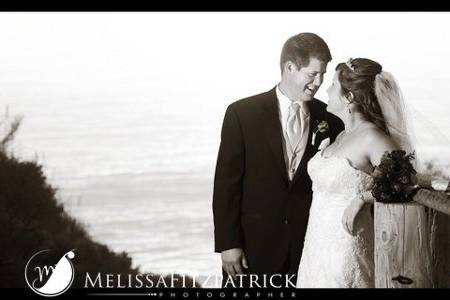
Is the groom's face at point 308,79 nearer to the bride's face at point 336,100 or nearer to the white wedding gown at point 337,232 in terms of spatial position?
the bride's face at point 336,100

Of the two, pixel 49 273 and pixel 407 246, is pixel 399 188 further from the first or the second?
pixel 49 273

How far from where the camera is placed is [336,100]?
12.2ft

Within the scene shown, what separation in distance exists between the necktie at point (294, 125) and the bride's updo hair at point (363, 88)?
11.6 inches

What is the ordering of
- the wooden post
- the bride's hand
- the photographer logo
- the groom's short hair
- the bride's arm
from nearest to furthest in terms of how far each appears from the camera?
the wooden post → the bride's hand → the bride's arm → the groom's short hair → the photographer logo

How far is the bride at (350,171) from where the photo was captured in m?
3.55

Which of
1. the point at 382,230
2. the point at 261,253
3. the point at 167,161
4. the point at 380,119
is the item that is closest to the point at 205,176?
the point at 167,161

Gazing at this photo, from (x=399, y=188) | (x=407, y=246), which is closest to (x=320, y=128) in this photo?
(x=399, y=188)

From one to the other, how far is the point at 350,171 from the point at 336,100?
0.36 metres

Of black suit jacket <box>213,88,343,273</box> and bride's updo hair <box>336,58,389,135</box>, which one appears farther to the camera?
black suit jacket <box>213,88,343,273</box>

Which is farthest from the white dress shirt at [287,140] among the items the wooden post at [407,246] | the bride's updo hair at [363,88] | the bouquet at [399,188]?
the wooden post at [407,246]

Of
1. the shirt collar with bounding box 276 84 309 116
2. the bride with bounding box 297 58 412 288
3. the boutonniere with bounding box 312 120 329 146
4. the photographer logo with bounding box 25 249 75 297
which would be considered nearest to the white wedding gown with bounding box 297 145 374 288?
the bride with bounding box 297 58 412 288

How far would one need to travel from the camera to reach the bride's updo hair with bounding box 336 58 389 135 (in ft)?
12.0

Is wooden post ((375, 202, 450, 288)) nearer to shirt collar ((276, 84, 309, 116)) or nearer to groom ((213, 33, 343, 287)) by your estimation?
groom ((213, 33, 343, 287))

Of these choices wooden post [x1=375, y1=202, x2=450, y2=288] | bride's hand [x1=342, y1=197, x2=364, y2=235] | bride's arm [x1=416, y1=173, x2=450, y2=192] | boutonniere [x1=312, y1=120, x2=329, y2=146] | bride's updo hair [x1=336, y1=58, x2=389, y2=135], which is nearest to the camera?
wooden post [x1=375, y1=202, x2=450, y2=288]
